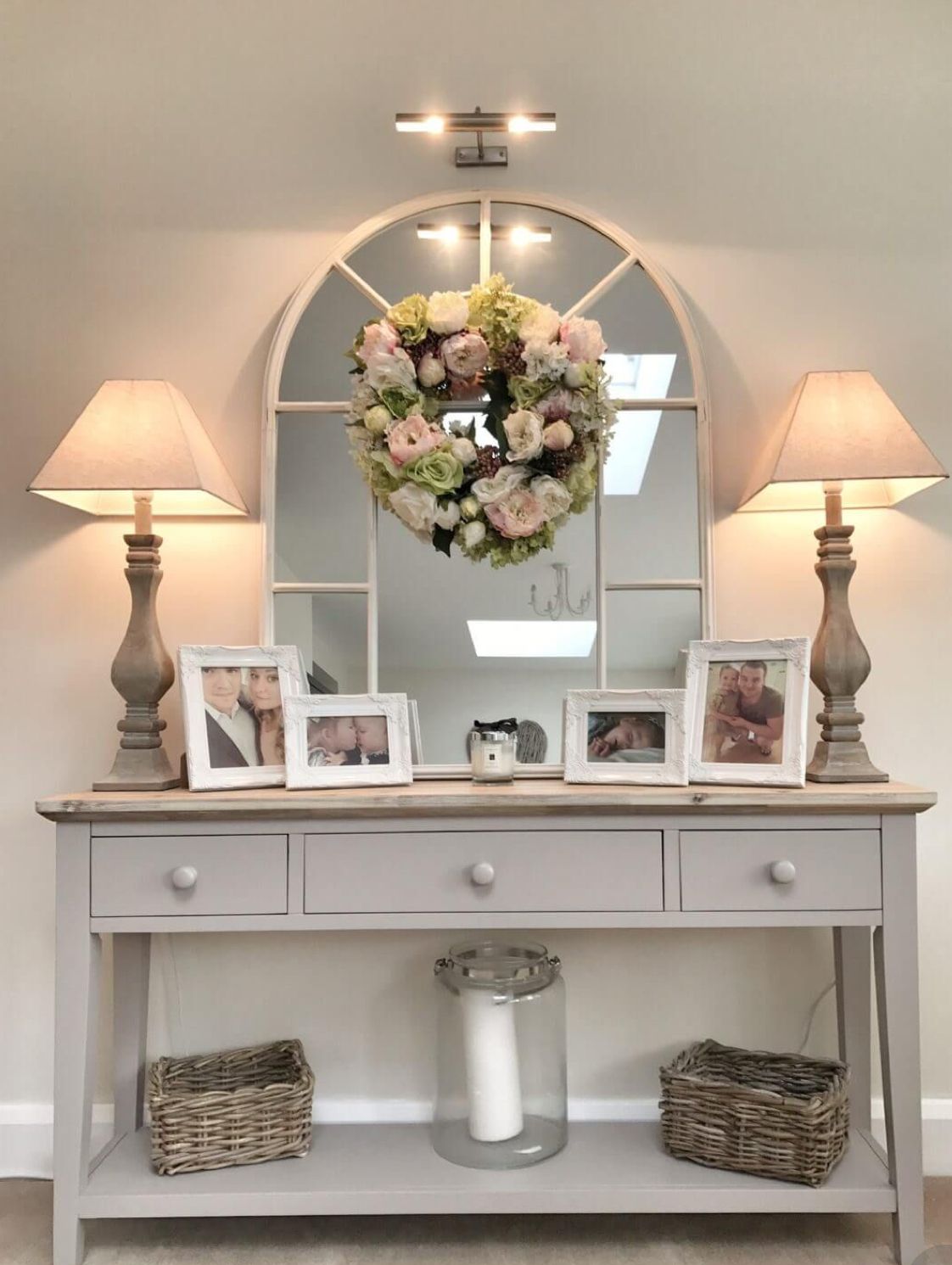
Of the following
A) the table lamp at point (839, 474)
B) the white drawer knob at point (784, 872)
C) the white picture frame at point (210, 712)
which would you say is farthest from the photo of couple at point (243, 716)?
the table lamp at point (839, 474)

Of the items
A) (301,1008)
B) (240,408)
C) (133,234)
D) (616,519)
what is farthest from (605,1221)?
(133,234)

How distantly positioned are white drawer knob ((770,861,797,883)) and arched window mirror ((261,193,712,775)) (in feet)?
1.55

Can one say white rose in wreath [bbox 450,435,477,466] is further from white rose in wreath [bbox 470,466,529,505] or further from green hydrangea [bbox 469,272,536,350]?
green hydrangea [bbox 469,272,536,350]

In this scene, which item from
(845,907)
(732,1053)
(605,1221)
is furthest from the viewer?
(732,1053)

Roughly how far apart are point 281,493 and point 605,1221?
5.12ft

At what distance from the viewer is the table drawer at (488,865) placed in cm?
172

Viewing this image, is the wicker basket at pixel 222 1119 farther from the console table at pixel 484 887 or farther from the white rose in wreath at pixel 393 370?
the white rose in wreath at pixel 393 370

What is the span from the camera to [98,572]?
7.07 ft

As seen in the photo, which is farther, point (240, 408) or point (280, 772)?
point (240, 408)

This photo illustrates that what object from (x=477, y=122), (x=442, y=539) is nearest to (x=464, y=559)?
(x=442, y=539)

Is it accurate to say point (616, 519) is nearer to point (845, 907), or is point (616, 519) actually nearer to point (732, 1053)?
point (845, 907)

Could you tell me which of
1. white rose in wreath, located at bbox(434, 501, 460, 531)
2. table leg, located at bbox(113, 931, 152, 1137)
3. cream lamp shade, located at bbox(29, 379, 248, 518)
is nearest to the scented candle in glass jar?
white rose in wreath, located at bbox(434, 501, 460, 531)

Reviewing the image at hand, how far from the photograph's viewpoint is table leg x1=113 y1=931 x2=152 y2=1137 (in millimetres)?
1999

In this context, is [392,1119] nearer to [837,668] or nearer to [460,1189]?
[460,1189]
